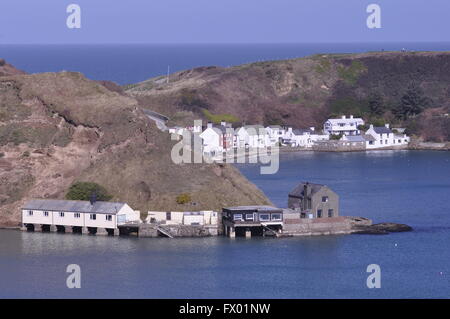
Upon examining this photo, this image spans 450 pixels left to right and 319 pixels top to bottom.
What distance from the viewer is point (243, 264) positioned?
45.2 metres

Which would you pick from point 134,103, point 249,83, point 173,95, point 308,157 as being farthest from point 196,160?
point 249,83

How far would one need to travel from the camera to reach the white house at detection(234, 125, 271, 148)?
86600mm

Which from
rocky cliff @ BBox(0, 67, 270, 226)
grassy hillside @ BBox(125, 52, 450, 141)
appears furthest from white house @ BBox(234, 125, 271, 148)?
rocky cliff @ BBox(0, 67, 270, 226)

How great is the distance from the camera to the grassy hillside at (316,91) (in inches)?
3994

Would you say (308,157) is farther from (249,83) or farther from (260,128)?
(249,83)

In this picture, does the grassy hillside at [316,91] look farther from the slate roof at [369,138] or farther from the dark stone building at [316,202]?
the dark stone building at [316,202]

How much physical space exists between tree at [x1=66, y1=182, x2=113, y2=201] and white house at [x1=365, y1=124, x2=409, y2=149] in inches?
1658

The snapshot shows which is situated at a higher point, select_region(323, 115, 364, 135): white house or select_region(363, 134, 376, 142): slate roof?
select_region(323, 115, 364, 135): white house

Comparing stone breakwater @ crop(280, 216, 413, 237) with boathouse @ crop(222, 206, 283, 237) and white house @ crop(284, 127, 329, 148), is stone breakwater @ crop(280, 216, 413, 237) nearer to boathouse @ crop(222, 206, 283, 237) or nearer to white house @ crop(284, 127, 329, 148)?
boathouse @ crop(222, 206, 283, 237)

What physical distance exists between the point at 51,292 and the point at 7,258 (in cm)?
660

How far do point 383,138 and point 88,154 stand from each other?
40141mm

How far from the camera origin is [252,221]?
50.9 meters

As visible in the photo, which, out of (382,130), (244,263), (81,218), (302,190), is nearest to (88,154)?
(81,218)

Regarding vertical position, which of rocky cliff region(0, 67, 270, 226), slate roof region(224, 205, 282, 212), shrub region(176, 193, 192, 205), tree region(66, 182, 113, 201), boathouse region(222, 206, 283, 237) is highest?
rocky cliff region(0, 67, 270, 226)
